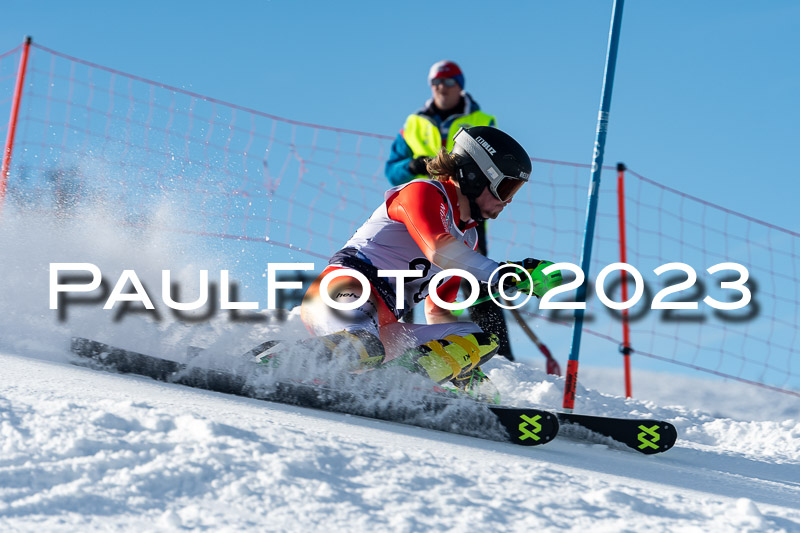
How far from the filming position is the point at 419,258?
12.2ft

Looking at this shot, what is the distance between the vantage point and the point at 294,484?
200 cm

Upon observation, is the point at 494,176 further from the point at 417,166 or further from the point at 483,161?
the point at 417,166

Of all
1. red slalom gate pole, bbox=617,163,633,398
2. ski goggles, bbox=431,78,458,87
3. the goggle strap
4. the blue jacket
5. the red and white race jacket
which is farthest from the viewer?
red slalom gate pole, bbox=617,163,633,398

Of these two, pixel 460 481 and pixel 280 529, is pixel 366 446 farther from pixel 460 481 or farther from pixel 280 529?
pixel 280 529

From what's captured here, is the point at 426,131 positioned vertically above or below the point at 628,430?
above

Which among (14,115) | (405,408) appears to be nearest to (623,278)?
(405,408)

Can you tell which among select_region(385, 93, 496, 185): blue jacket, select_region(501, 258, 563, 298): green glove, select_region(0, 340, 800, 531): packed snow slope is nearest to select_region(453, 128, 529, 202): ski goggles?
select_region(501, 258, 563, 298): green glove

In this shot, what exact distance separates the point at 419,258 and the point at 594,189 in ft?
5.12

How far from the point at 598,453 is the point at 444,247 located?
105cm

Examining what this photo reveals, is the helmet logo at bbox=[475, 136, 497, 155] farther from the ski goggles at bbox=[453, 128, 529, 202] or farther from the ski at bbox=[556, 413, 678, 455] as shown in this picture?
the ski at bbox=[556, 413, 678, 455]

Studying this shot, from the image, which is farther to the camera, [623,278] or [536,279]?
[623,278]

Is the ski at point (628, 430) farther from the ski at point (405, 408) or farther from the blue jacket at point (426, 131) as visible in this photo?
the blue jacket at point (426, 131)

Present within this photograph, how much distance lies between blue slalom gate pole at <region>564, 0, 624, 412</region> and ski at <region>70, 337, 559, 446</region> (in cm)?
155

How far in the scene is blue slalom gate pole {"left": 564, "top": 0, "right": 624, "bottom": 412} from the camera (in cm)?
474
